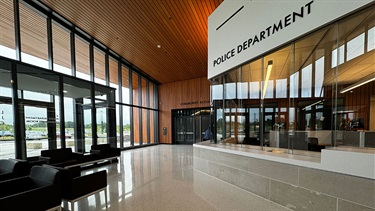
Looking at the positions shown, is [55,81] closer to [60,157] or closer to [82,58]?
[82,58]

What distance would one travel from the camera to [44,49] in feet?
19.7

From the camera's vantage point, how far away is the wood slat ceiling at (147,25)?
531 centimetres

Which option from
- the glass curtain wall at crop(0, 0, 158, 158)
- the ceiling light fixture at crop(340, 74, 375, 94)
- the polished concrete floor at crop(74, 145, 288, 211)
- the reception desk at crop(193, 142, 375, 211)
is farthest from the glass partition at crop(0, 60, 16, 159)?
the ceiling light fixture at crop(340, 74, 375, 94)

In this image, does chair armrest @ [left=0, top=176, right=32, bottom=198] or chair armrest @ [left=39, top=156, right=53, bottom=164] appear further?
chair armrest @ [left=39, top=156, right=53, bottom=164]

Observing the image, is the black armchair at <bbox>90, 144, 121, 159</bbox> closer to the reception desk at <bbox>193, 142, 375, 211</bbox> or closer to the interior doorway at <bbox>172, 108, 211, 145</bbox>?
the reception desk at <bbox>193, 142, 375, 211</bbox>

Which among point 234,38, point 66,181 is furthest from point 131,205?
point 234,38

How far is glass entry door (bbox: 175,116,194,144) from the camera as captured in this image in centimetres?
1302

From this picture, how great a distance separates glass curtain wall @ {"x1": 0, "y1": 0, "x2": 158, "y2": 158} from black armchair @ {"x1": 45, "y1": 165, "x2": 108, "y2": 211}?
3511 mm

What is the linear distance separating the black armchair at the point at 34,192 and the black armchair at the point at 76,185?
0.54 feet

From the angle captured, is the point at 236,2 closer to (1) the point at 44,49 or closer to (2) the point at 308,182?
(2) the point at 308,182

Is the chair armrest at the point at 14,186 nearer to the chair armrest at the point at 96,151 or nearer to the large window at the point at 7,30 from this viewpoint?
the chair armrest at the point at 96,151

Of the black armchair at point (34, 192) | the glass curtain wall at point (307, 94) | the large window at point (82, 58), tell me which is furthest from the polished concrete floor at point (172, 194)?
the large window at point (82, 58)

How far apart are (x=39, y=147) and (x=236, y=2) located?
24.2ft

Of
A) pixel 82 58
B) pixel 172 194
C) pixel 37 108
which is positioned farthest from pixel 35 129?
pixel 172 194
